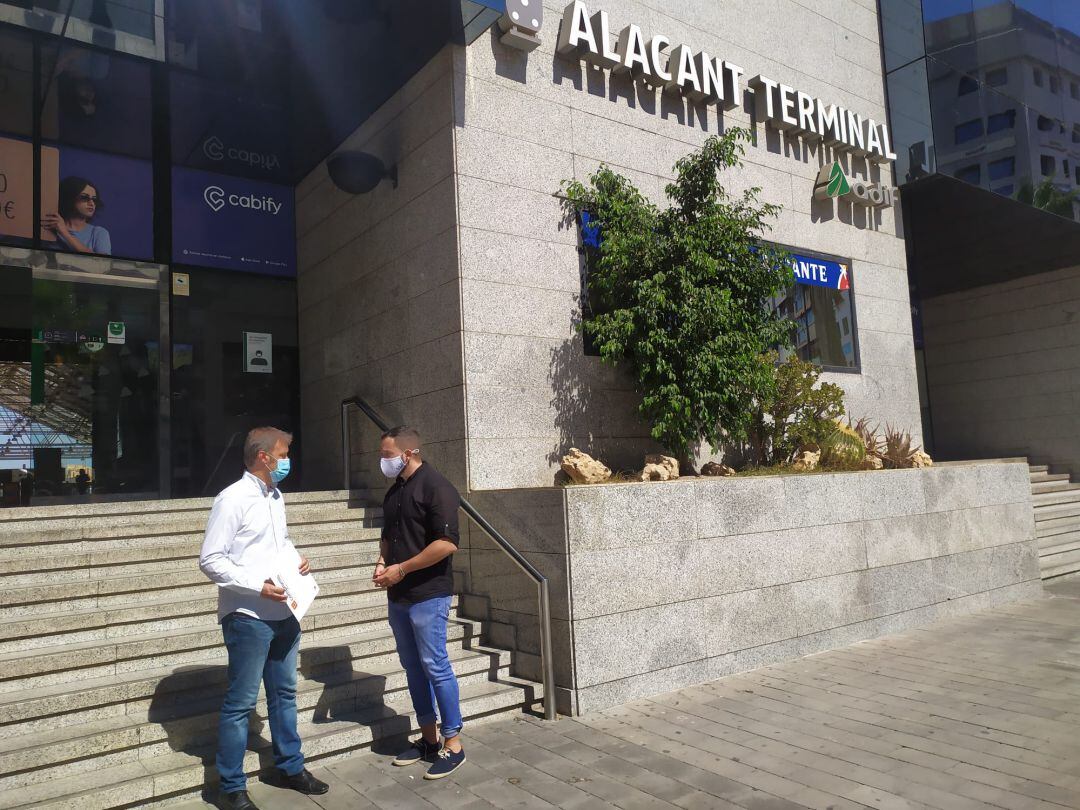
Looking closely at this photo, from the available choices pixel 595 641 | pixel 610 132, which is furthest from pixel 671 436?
pixel 610 132

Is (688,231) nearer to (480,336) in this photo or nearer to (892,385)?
(480,336)

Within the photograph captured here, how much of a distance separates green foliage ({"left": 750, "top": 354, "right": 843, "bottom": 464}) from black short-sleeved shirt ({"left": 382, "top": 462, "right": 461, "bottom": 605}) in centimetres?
509

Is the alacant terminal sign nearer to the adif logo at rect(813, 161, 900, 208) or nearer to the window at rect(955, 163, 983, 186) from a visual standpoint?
the adif logo at rect(813, 161, 900, 208)

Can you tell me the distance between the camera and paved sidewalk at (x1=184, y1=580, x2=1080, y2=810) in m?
4.43

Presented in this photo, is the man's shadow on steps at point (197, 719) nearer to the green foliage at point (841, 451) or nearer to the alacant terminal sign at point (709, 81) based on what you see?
the green foliage at point (841, 451)

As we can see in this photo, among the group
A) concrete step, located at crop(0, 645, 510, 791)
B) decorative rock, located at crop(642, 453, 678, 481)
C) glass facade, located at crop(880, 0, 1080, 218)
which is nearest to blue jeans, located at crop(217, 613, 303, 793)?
concrete step, located at crop(0, 645, 510, 791)

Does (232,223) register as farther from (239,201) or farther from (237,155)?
(237,155)

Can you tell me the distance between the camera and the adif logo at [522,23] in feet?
26.1

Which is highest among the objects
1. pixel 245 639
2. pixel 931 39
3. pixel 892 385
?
pixel 931 39

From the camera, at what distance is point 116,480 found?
916 cm

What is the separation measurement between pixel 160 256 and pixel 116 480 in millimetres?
2592

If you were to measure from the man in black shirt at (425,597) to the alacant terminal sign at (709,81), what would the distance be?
5.68 m

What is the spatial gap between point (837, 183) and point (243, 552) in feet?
31.4

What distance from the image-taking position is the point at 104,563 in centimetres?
609
